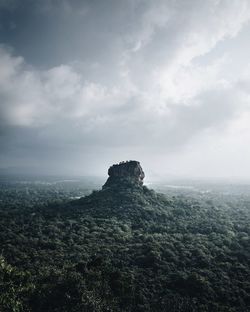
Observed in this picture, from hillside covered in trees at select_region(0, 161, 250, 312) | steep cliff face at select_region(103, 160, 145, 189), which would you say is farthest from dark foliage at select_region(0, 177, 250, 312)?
steep cliff face at select_region(103, 160, 145, 189)

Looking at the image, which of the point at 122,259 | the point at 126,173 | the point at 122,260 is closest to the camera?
the point at 122,260

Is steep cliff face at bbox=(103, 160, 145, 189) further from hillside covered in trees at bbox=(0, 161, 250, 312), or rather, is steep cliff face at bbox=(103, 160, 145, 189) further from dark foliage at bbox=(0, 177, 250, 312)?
dark foliage at bbox=(0, 177, 250, 312)

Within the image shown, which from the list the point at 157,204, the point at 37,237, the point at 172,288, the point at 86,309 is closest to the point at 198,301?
the point at 172,288

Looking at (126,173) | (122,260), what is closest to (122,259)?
(122,260)

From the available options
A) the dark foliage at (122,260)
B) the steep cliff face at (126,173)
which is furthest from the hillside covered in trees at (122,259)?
the steep cliff face at (126,173)

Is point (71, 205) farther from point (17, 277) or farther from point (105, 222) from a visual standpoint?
point (17, 277)

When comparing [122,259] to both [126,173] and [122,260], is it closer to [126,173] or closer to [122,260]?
[122,260]

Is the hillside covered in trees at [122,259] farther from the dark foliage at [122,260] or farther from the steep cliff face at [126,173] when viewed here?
the steep cliff face at [126,173]

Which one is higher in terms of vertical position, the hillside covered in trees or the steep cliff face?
the steep cliff face
